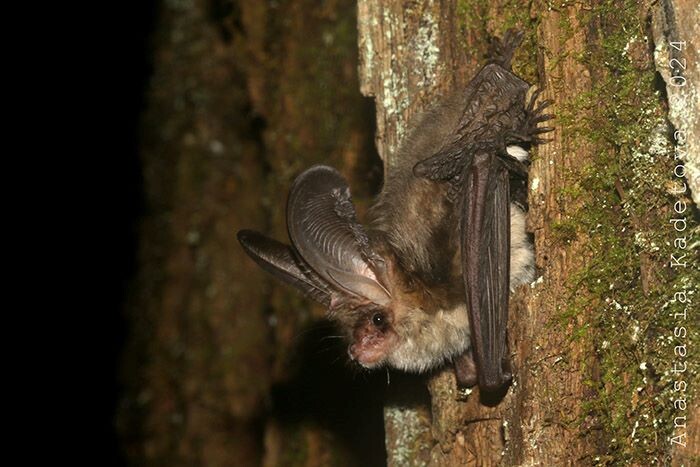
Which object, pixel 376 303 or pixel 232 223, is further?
pixel 232 223

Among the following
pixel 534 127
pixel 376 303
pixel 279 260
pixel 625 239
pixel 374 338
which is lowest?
pixel 374 338

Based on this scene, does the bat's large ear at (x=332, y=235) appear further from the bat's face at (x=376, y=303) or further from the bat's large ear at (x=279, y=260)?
the bat's large ear at (x=279, y=260)

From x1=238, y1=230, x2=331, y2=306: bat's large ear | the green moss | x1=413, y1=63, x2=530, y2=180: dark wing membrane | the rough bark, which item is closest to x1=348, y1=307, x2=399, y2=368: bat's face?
x1=238, y1=230, x2=331, y2=306: bat's large ear

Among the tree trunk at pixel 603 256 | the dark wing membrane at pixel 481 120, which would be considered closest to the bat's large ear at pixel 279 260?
the dark wing membrane at pixel 481 120

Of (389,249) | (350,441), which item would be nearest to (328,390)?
(350,441)

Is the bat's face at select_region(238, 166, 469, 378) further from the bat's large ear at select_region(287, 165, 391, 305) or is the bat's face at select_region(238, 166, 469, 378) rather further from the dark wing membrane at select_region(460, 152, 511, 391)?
the dark wing membrane at select_region(460, 152, 511, 391)

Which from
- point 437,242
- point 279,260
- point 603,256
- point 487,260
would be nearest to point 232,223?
point 279,260

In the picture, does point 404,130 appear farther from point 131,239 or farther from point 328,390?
point 131,239

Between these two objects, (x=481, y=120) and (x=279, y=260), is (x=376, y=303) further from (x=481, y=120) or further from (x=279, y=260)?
(x=481, y=120)
